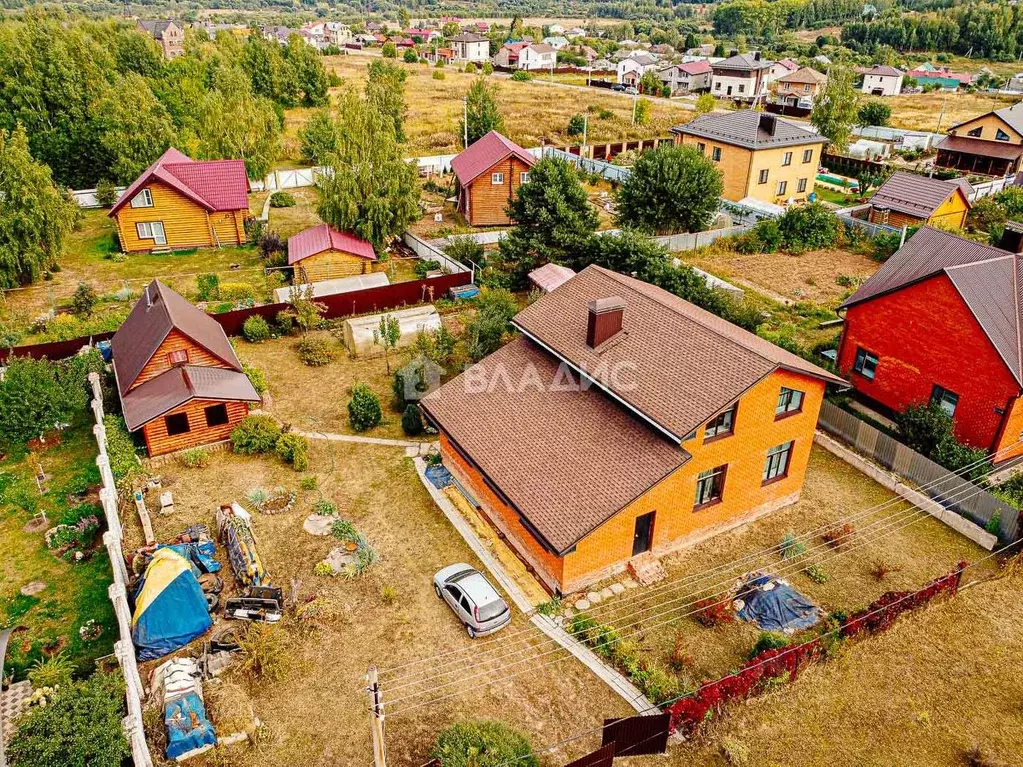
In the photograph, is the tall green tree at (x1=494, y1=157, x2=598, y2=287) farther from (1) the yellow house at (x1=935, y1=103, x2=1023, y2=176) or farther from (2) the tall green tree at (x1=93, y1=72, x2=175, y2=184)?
(1) the yellow house at (x1=935, y1=103, x2=1023, y2=176)

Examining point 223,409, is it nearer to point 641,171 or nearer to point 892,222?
point 641,171

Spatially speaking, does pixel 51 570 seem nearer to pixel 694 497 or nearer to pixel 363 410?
pixel 363 410

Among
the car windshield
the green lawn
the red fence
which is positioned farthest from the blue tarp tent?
the red fence

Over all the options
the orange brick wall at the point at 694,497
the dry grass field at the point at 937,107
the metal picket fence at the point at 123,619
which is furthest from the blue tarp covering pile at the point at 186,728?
the dry grass field at the point at 937,107

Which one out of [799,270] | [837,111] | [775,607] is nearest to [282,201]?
[799,270]

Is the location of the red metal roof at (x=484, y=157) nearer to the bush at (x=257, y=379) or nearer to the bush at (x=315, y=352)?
the bush at (x=315, y=352)

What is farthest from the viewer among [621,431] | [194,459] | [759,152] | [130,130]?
[759,152]

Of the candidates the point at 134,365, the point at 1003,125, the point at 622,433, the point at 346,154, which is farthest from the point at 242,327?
the point at 1003,125

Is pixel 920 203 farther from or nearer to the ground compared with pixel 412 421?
farther from the ground
